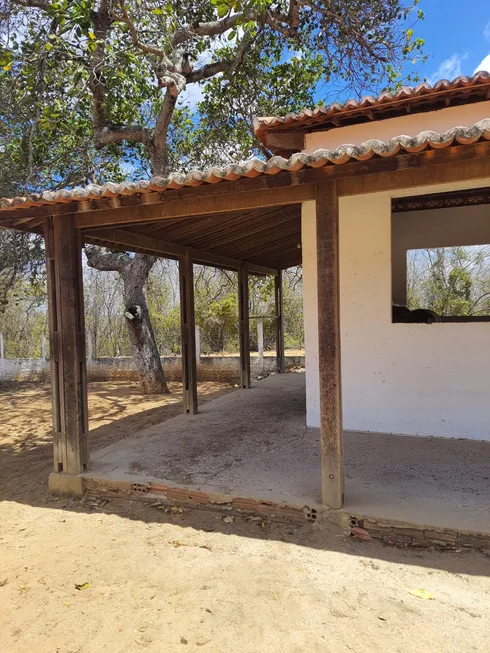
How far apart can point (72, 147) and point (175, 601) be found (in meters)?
9.13

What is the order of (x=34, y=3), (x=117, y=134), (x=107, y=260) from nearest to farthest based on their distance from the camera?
1. (x=34, y=3)
2. (x=117, y=134)
3. (x=107, y=260)

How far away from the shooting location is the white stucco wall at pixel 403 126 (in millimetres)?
5367

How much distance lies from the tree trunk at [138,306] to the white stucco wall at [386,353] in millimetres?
5458

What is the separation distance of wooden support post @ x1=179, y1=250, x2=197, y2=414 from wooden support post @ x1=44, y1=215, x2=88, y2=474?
2596mm

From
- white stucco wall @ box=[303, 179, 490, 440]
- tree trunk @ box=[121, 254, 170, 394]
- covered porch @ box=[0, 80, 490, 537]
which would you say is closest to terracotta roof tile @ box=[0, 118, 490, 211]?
covered porch @ box=[0, 80, 490, 537]

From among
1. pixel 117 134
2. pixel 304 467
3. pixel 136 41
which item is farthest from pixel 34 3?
pixel 304 467

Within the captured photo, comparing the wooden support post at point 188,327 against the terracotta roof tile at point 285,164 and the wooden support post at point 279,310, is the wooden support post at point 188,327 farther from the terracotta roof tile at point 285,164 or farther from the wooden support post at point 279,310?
the wooden support post at point 279,310

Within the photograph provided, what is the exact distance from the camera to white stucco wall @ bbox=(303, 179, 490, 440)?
16.5ft

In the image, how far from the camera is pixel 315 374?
564cm

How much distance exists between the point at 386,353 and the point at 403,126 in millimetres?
2881

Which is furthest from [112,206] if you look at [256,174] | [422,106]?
[422,106]

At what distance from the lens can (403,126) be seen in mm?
5652

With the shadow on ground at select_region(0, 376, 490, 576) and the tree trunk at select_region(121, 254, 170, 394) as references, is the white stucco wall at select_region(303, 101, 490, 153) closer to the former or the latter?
the shadow on ground at select_region(0, 376, 490, 576)

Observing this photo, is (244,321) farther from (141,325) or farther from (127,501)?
(127,501)
